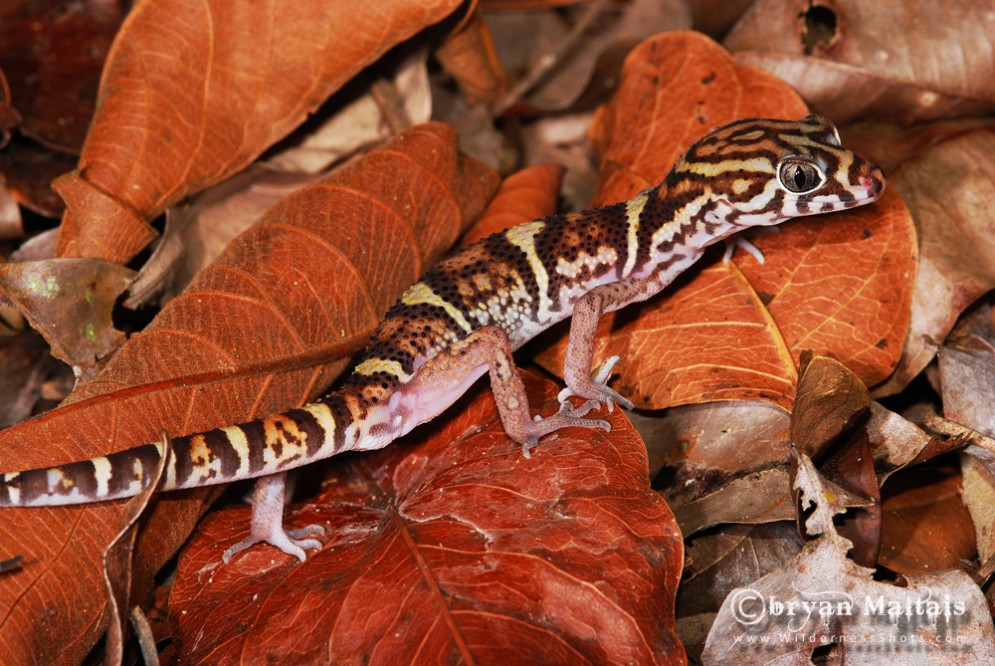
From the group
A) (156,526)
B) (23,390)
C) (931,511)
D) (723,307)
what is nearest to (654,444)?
(723,307)

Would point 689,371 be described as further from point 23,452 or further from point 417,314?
point 23,452

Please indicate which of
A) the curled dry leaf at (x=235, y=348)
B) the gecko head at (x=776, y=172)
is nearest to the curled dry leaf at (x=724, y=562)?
the gecko head at (x=776, y=172)

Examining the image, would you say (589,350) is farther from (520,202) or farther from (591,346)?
(520,202)

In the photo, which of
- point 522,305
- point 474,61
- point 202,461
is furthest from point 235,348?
point 474,61

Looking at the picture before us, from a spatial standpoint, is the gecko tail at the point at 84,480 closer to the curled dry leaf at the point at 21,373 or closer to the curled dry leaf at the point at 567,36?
the curled dry leaf at the point at 21,373

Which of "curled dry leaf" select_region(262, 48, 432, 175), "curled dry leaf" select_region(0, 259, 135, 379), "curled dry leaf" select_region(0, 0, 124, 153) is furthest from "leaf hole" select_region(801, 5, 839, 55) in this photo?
"curled dry leaf" select_region(0, 0, 124, 153)
